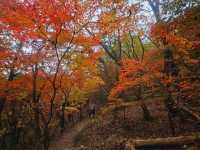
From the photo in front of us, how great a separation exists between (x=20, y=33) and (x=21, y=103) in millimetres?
10531

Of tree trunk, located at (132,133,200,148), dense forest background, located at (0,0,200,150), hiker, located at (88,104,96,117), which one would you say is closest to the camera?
tree trunk, located at (132,133,200,148)

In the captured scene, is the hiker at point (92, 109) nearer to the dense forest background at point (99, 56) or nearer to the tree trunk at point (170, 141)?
the dense forest background at point (99, 56)

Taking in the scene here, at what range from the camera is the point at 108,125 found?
24203 mm

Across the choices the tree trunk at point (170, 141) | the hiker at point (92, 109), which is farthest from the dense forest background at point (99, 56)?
the hiker at point (92, 109)

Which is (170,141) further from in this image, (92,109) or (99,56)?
(92,109)

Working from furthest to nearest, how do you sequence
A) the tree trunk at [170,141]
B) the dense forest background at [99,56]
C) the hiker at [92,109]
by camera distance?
1. the hiker at [92,109]
2. the dense forest background at [99,56]
3. the tree trunk at [170,141]

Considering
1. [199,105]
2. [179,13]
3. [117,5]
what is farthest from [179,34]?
[117,5]

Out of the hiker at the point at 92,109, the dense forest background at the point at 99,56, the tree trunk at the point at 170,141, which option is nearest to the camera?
the tree trunk at the point at 170,141

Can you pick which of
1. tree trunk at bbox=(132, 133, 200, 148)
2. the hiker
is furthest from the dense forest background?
the hiker

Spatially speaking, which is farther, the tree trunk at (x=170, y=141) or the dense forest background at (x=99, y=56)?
the dense forest background at (x=99, y=56)

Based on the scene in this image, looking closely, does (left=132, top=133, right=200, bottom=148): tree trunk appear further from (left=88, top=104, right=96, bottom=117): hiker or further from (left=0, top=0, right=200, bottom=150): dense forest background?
(left=88, top=104, right=96, bottom=117): hiker

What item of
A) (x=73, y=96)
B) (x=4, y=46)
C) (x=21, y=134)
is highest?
(x=4, y=46)

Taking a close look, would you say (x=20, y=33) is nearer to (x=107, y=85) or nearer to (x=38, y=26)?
(x=38, y=26)

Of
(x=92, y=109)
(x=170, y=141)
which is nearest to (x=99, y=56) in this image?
(x=170, y=141)
